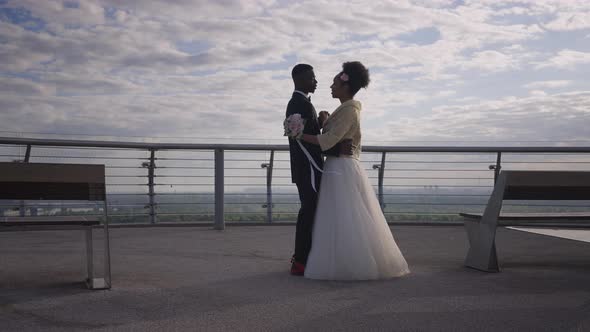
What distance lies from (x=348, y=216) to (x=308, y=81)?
109 cm

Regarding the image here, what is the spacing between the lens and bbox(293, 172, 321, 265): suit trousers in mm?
4969

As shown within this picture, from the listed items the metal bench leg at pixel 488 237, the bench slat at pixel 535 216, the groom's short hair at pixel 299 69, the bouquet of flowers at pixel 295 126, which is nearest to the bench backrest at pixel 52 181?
the bouquet of flowers at pixel 295 126

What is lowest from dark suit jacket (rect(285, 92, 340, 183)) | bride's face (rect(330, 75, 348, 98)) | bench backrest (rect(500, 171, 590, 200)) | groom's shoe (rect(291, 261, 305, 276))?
groom's shoe (rect(291, 261, 305, 276))

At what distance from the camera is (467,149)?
9.43m

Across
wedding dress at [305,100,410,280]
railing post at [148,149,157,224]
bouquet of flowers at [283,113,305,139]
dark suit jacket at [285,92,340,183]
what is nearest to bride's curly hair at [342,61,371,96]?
wedding dress at [305,100,410,280]

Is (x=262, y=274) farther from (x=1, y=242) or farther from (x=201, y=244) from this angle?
(x=1, y=242)

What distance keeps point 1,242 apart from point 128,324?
167 inches

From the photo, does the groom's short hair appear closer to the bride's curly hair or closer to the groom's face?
the groom's face

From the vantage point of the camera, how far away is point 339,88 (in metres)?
5.17

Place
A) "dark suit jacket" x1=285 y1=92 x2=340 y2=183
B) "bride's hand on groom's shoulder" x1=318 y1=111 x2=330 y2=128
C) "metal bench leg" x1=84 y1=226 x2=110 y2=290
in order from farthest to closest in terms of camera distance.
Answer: "bride's hand on groom's shoulder" x1=318 y1=111 x2=330 y2=128 → "dark suit jacket" x1=285 y1=92 x2=340 y2=183 → "metal bench leg" x1=84 y1=226 x2=110 y2=290

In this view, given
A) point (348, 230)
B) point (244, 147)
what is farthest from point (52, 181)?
point (244, 147)

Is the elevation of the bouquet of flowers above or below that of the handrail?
above

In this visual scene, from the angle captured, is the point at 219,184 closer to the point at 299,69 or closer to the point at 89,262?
the point at 299,69

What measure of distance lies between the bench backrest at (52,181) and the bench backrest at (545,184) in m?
2.90
